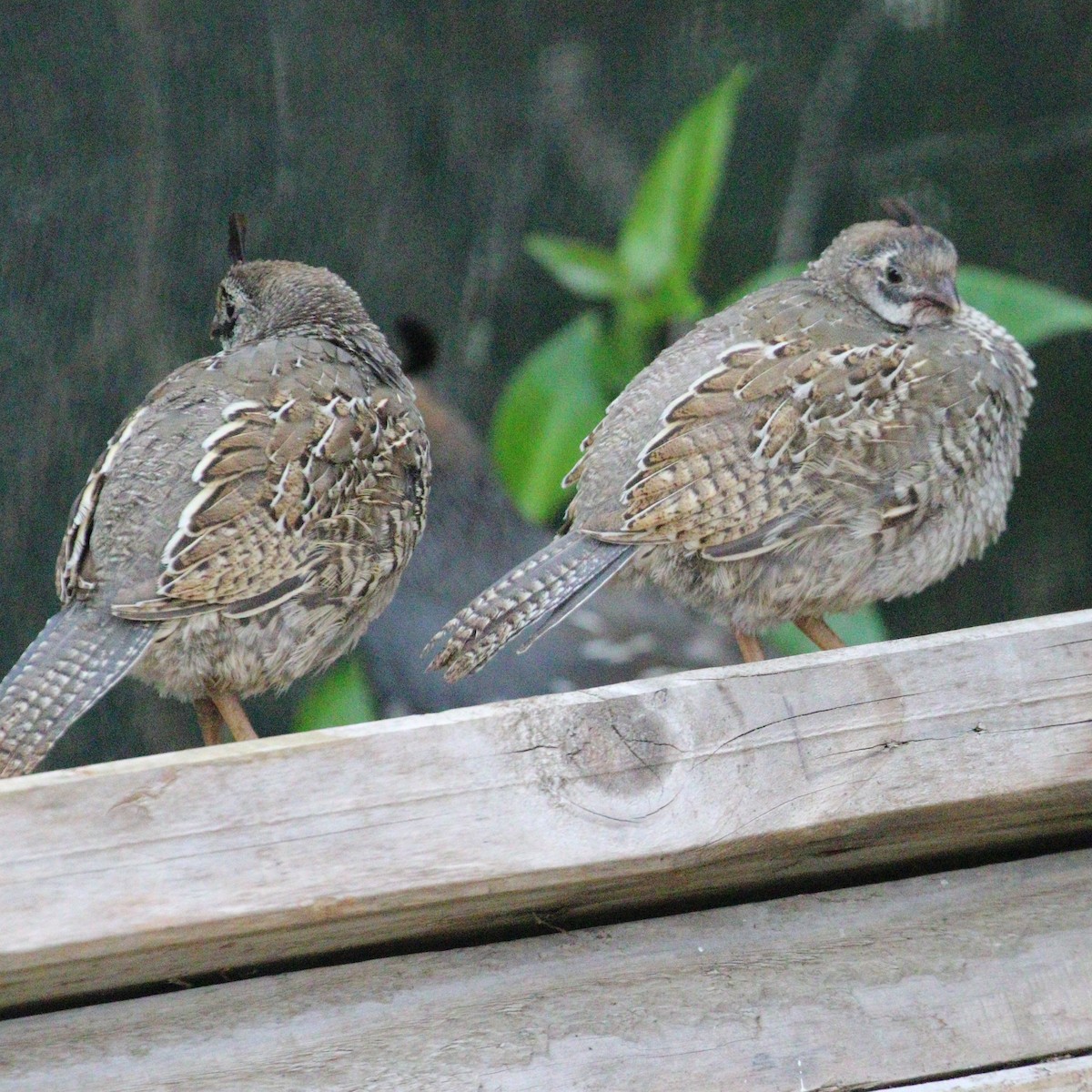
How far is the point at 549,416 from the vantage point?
450 centimetres

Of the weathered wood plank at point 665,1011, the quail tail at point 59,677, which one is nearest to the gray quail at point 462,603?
the quail tail at point 59,677

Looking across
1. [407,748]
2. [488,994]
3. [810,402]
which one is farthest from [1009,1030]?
[810,402]

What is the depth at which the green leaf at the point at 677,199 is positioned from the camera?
427 centimetres

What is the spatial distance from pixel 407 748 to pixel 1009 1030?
2.28ft

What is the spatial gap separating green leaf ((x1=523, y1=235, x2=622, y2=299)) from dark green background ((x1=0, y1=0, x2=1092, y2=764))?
1.34ft

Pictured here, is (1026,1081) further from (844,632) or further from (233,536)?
(844,632)

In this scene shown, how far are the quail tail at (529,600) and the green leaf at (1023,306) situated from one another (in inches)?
78.5

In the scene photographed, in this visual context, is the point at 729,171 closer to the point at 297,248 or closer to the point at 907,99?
the point at 907,99

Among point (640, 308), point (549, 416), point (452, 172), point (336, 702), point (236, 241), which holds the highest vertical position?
point (236, 241)

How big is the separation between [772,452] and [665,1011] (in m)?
1.26

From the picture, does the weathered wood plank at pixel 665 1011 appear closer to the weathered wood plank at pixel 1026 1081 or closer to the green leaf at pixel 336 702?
the weathered wood plank at pixel 1026 1081

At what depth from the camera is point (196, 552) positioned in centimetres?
246

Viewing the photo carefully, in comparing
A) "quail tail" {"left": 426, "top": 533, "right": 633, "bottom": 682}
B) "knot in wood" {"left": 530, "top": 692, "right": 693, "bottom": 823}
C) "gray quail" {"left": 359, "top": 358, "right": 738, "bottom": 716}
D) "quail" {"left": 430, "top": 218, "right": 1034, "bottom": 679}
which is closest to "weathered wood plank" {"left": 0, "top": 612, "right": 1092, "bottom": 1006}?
"knot in wood" {"left": 530, "top": 692, "right": 693, "bottom": 823}

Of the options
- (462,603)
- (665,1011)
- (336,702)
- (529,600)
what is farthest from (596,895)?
(336,702)
